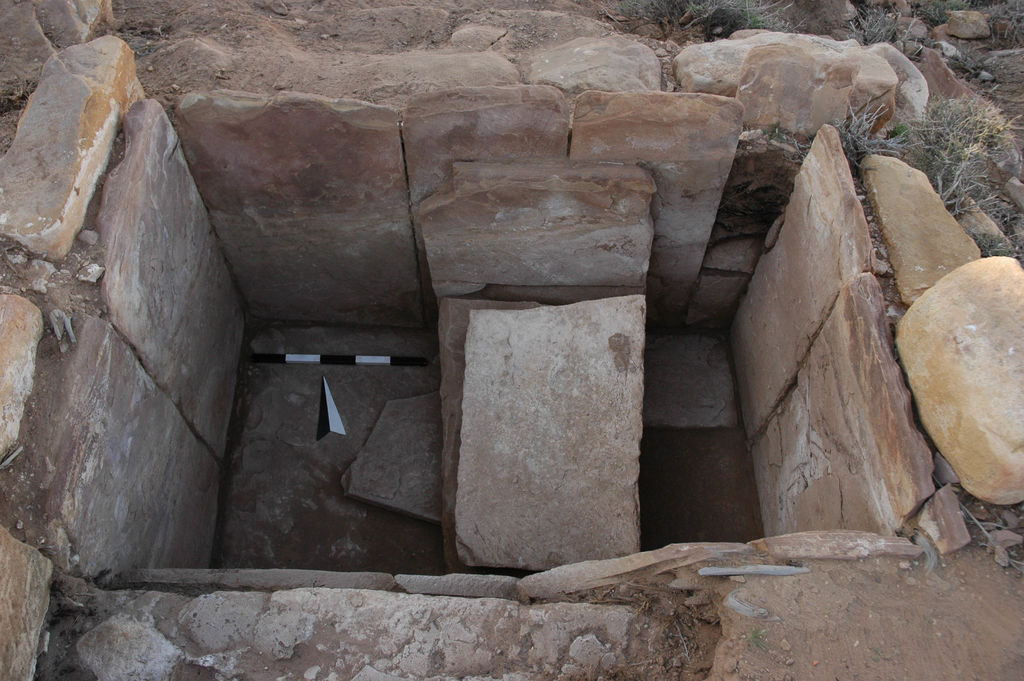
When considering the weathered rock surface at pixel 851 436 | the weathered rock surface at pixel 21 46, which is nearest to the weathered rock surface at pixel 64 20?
the weathered rock surface at pixel 21 46

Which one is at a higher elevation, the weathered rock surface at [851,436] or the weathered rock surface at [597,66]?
the weathered rock surface at [597,66]

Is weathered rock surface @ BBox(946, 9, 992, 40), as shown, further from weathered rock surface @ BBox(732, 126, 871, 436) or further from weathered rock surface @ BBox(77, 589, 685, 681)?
weathered rock surface @ BBox(77, 589, 685, 681)

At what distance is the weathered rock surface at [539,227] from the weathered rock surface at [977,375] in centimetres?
123

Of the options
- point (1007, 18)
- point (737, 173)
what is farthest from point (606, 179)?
point (1007, 18)

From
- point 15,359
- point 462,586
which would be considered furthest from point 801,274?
point 15,359

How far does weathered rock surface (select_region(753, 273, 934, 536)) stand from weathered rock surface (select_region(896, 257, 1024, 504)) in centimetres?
9

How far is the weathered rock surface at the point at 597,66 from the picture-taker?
3328 millimetres

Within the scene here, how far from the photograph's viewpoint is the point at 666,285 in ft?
12.1

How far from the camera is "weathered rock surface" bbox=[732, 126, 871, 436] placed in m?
2.70

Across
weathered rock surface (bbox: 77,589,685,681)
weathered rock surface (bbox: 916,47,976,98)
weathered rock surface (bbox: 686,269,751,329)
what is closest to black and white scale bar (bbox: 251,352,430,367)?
weathered rock surface (bbox: 686,269,751,329)

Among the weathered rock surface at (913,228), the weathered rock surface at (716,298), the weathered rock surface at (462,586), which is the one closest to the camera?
the weathered rock surface at (462,586)

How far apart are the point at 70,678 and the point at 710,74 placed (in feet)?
10.5

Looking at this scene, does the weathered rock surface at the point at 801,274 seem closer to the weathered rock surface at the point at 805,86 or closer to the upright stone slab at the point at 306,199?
the weathered rock surface at the point at 805,86

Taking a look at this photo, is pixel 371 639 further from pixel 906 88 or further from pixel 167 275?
pixel 906 88
